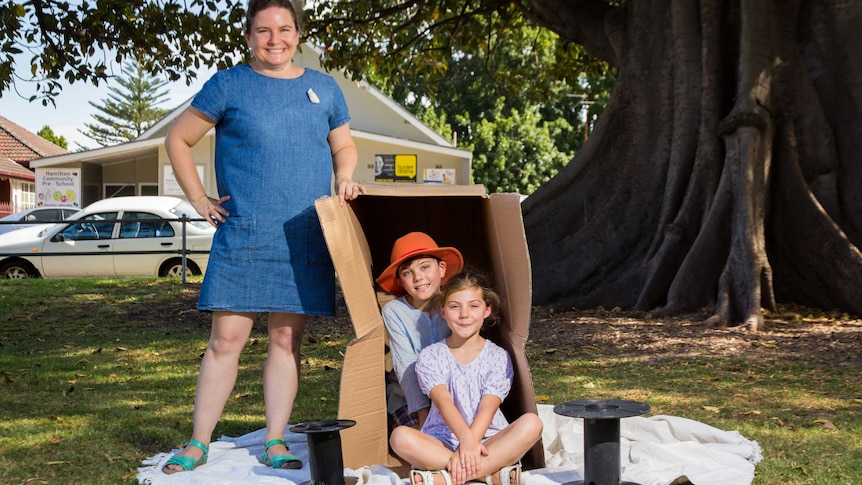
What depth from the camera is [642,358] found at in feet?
24.0

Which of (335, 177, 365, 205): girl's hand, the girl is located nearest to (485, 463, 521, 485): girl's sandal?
the girl

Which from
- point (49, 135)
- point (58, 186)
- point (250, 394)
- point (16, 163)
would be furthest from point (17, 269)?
point (49, 135)

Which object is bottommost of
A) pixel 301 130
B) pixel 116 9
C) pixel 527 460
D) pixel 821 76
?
pixel 527 460

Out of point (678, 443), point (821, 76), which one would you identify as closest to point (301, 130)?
point (678, 443)

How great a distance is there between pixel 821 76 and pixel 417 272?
7153 millimetres

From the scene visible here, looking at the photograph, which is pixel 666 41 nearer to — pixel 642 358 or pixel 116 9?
pixel 642 358

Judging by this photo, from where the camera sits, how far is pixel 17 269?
16.7m

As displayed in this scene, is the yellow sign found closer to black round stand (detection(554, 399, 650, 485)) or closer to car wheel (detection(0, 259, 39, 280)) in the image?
car wheel (detection(0, 259, 39, 280))

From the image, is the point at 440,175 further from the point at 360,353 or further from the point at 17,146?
the point at 360,353

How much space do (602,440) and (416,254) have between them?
4.26ft

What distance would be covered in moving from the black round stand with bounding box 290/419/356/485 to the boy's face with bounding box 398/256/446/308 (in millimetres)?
871

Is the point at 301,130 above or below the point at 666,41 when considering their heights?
below

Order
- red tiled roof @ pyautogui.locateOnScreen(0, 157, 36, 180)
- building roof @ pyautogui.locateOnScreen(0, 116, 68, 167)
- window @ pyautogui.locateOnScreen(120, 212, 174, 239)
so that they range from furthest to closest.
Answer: building roof @ pyautogui.locateOnScreen(0, 116, 68, 167), red tiled roof @ pyautogui.locateOnScreen(0, 157, 36, 180), window @ pyautogui.locateOnScreen(120, 212, 174, 239)

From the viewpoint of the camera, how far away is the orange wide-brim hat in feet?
14.9
